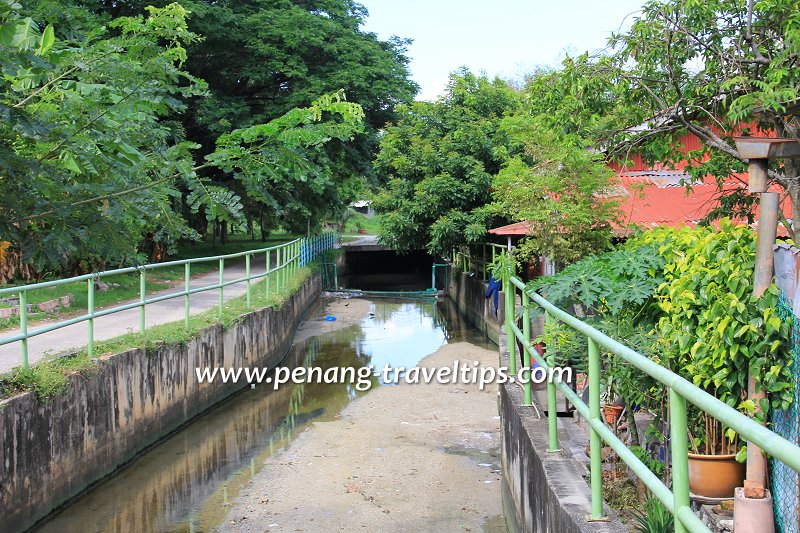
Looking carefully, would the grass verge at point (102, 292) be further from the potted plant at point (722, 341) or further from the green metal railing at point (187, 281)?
the potted plant at point (722, 341)

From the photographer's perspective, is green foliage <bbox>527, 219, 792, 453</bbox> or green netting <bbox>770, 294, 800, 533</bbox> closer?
green netting <bbox>770, 294, 800, 533</bbox>

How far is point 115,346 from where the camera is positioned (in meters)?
8.73

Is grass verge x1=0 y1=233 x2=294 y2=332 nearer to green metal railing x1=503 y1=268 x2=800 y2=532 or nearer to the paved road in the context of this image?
the paved road

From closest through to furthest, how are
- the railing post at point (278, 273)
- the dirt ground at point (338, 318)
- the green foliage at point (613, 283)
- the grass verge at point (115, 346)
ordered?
1. the green foliage at point (613, 283)
2. the grass verge at point (115, 346)
3. the railing post at point (278, 273)
4. the dirt ground at point (338, 318)

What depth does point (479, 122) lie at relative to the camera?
70.3ft

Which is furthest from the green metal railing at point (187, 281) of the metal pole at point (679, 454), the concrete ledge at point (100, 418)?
the metal pole at point (679, 454)

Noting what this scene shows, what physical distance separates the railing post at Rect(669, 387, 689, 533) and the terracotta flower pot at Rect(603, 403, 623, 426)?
3.60 metres

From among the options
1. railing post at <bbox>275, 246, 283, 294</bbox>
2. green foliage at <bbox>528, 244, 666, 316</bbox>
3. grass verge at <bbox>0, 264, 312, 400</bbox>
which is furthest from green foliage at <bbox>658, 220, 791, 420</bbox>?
railing post at <bbox>275, 246, 283, 294</bbox>

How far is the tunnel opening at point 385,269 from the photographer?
35650 millimetres

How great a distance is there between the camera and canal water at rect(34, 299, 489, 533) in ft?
22.8

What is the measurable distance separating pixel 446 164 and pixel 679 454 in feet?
61.7

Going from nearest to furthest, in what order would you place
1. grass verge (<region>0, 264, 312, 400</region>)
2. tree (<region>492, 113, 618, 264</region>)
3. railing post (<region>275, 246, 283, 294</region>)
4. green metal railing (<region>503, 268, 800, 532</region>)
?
green metal railing (<region>503, 268, 800, 532</region>) → grass verge (<region>0, 264, 312, 400</region>) → tree (<region>492, 113, 618, 264</region>) → railing post (<region>275, 246, 283, 294</region>)

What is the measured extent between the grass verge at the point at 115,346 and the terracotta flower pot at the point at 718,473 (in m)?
5.25

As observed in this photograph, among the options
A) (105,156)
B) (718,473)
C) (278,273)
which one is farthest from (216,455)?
(278,273)
